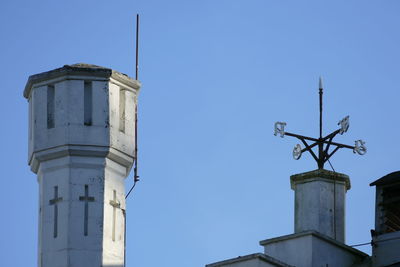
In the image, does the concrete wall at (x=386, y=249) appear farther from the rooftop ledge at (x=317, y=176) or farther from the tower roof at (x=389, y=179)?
the rooftop ledge at (x=317, y=176)

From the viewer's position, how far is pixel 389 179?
41.2 metres

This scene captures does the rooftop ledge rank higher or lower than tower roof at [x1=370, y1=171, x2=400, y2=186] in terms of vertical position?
higher

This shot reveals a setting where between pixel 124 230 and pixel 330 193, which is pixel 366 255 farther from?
pixel 124 230

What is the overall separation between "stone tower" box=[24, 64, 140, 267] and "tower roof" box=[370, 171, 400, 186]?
7.93 m

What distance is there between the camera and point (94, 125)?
1390 inches

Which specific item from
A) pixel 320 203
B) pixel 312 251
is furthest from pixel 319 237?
pixel 320 203

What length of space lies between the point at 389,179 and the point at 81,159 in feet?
30.7

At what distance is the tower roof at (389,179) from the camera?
41.1 meters

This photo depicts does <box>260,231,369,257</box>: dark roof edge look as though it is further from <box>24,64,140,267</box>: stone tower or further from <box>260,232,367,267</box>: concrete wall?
<box>24,64,140,267</box>: stone tower

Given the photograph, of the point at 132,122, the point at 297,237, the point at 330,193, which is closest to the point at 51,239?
the point at 132,122

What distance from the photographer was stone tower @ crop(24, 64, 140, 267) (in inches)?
1356

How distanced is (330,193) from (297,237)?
2998mm

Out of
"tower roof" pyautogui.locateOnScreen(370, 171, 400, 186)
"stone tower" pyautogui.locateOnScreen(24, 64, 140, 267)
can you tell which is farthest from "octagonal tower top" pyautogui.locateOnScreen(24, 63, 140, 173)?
→ "tower roof" pyautogui.locateOnScreen(370, 171, 400, 186)

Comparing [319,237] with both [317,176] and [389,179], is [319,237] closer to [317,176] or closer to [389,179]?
[389,179]
